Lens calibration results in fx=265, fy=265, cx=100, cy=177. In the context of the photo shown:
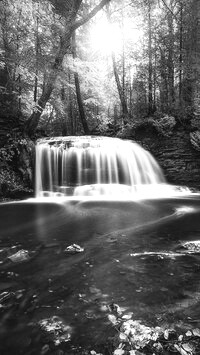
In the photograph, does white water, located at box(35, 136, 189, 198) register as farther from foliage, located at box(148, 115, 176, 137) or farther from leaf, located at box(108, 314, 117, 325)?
leaf, located at box(108, 314, 117, 325)

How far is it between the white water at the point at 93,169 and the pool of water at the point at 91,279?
18.4 feet

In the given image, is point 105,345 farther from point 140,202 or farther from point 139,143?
point 139,143

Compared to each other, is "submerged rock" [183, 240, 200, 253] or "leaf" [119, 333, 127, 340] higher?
"submerged rock" [183, 240, 200, 253]

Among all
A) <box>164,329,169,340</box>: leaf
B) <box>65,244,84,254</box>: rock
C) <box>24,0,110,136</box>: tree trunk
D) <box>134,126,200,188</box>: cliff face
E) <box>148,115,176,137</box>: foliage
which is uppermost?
<box>24,0,110,136</box>: tree trunk

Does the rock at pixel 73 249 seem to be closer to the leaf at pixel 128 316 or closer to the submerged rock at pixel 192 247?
the submerged rock at pixel 192 247

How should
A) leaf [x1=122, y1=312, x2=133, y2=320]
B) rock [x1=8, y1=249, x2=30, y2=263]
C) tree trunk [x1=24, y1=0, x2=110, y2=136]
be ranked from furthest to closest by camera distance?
tree trunk [x1=24, y1=0, x2=110, y2=136]
rock [x1=8, y1=249, x2=30, y2=263]
leaf [x1=122, y1=312, x2=133, y2=320]

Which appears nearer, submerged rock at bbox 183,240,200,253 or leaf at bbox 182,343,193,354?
leaf at bbox 182,343,193,354

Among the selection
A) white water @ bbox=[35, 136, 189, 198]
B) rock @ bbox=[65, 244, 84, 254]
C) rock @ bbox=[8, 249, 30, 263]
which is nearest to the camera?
rock @ bbox=[8, 249, 30, 263]

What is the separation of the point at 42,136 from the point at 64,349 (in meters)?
13.2

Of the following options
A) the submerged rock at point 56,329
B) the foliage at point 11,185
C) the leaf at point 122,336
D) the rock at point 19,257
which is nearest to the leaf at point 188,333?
the leaf at point 122,336

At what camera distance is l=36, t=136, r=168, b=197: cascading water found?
40.4ft

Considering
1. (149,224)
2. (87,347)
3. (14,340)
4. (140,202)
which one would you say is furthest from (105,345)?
(140,202)

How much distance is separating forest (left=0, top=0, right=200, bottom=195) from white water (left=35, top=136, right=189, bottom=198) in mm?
927

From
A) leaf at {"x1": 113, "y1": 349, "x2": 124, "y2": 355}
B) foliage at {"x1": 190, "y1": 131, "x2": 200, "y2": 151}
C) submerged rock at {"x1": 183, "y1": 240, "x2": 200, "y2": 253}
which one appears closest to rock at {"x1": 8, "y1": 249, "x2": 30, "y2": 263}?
leaf at {"x1": 113, "y1": 349, "x2": 124, "y2": 355}
